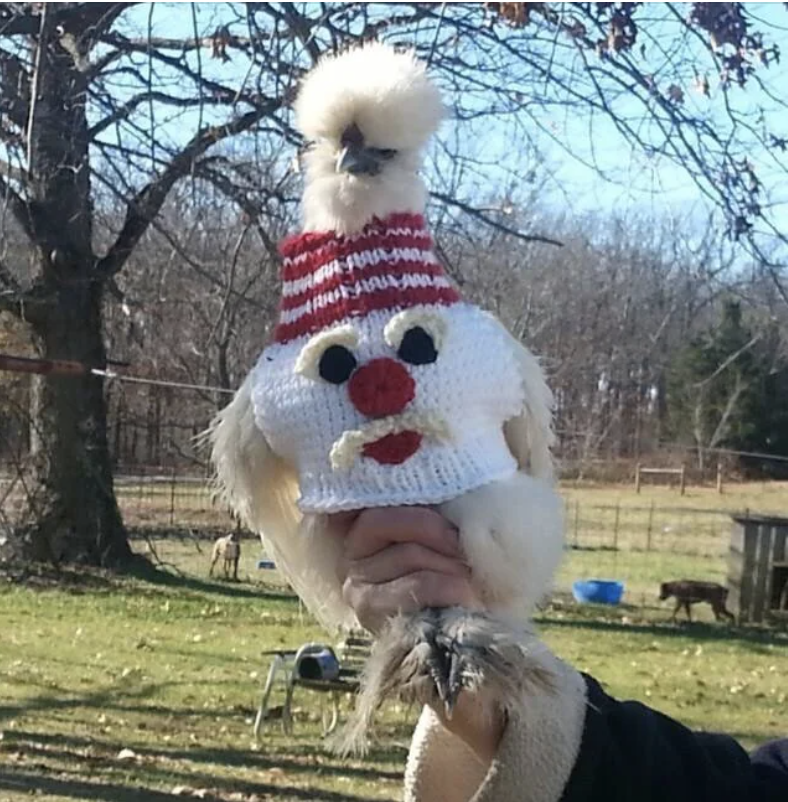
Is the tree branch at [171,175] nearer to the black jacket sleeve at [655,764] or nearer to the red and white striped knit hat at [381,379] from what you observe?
the red and white striped knit hat at [381,379]

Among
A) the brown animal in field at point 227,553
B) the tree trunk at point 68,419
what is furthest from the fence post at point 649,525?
the tree trunk at point 68,419

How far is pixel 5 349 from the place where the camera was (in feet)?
36.2

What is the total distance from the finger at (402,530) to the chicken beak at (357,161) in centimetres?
29

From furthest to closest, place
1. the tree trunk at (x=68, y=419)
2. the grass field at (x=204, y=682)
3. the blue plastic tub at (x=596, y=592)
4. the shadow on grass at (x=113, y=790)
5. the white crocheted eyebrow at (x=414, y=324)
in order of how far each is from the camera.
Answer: the blue plastic tub at (x=596, y=592) < the tree trunk at (x=68, y=419) < the grass field at (x=204, y=682) < the shadow on grass at (x=113, y=790) < the white crocheted eyebrow at (x=414, y=324)

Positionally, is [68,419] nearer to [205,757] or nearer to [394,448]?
[205,757]

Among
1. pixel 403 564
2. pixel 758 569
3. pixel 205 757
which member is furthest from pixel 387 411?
pixel 758 569

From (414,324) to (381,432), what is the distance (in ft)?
0.31

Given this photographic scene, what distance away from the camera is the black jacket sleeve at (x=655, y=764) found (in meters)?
1.05

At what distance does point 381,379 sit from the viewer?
1130 mm

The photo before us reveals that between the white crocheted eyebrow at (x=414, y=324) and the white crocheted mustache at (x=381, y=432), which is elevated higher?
the white crocheted eyebrow at (x=414, y=324)

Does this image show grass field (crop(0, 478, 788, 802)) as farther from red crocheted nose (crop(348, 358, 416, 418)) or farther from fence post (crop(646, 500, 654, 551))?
fence post (crop(646, 500, 654, 551))

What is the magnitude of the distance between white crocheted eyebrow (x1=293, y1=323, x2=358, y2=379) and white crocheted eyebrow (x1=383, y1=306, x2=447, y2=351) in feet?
0.10

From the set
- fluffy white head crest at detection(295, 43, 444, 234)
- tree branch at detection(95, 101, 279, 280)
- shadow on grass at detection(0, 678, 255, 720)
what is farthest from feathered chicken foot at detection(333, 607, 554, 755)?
shadow on grass at detection(0, 678, 255, 720)

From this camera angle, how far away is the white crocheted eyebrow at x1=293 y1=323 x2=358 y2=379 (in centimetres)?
114
